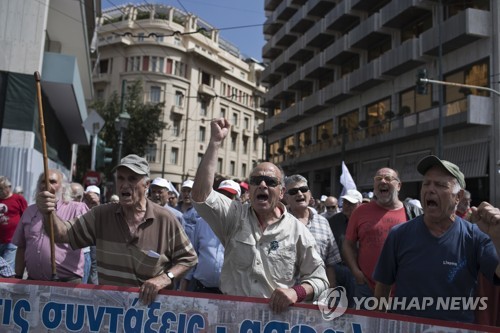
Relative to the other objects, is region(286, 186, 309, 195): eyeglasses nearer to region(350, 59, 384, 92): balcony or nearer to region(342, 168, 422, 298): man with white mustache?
region(342, 168, 422, 298): man with white mustache

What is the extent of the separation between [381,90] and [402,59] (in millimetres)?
3504

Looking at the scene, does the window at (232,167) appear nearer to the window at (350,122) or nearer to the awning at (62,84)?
the window at (350,122)

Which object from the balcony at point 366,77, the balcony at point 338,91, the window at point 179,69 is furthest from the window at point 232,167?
the balcony at point 366,77

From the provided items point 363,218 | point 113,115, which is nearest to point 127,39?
point 113,115

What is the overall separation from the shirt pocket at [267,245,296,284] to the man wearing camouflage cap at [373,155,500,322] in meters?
0.58

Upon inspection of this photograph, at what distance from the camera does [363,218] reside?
493 cm

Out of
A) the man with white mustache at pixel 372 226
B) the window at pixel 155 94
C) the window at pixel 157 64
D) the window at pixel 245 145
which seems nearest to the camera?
the man with white mustache at pixel 372 226

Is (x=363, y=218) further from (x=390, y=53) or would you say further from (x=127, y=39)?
(x=127, y=39)

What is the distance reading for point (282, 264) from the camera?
3.02 meters

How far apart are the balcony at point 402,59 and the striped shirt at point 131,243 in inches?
946

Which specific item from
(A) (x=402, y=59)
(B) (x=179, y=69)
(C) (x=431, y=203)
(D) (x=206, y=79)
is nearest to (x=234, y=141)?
(D) (x=206, y=79)

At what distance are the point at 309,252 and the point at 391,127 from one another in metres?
25.1

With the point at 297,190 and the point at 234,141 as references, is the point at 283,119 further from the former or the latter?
the point at 297,190

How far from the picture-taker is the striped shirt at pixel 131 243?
3.32 m
